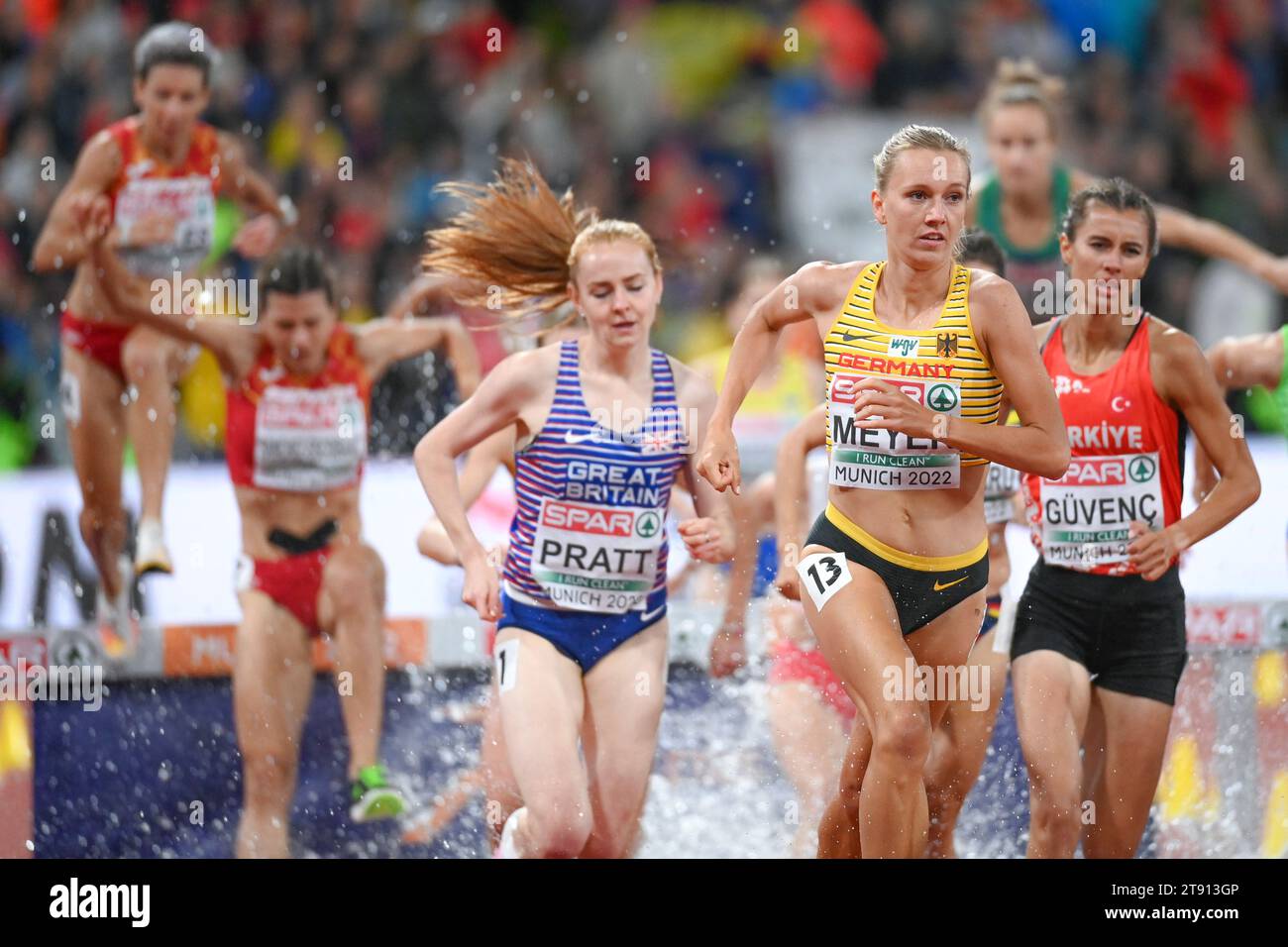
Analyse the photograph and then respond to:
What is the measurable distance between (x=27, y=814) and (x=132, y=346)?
→ 80.9 inches

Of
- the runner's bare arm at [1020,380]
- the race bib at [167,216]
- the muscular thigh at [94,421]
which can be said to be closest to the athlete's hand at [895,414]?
the runner's bare arm at [1020,380]

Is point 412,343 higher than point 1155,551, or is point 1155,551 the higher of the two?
point 412,343

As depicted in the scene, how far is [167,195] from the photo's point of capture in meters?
7.80

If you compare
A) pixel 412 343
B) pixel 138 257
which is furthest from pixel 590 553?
pixel 138 257

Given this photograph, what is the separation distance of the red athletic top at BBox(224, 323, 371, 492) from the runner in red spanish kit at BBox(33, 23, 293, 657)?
0.63 metres

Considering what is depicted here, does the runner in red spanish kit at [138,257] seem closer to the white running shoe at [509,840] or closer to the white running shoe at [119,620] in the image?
the white running shoe at [119,620]

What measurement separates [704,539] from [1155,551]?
1.34m

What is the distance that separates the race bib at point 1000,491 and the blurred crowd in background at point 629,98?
4.70 meters

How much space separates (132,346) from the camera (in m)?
7.88

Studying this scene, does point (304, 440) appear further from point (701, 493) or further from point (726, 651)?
point (701, 493)

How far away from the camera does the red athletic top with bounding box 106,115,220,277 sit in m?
7.72

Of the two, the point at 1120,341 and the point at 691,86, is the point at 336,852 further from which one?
the point at 691,86
